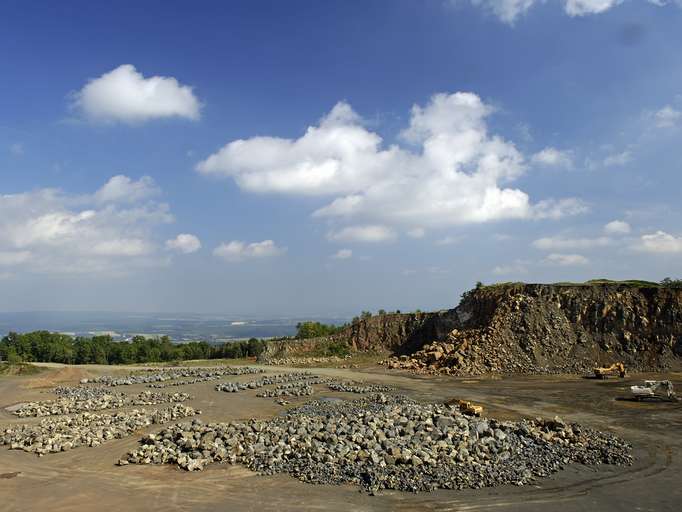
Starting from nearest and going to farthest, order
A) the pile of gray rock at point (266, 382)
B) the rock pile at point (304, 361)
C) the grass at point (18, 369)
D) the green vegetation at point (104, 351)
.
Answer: the pile of gray rock at point (266, 382), the grass at point (18, 369), the rock pile at point (304, 361), the green vegetation at point (104, 351)

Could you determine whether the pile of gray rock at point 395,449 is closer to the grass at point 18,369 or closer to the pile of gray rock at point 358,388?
the pile of gray rock at point 358,388

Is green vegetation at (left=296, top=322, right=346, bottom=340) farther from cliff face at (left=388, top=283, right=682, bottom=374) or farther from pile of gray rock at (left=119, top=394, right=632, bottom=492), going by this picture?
pile of gray rock at (left=119, top=394, right=632, bottom=492)

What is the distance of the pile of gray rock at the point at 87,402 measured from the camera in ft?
90.5

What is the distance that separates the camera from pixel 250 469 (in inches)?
640

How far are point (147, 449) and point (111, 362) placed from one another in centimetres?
6399

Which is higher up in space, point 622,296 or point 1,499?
point 622,296

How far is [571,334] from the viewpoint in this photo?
4572cm

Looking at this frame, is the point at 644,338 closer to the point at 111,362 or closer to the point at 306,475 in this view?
the point at 306,475

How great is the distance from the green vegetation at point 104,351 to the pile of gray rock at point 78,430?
4597cm

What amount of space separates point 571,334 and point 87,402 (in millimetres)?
40564

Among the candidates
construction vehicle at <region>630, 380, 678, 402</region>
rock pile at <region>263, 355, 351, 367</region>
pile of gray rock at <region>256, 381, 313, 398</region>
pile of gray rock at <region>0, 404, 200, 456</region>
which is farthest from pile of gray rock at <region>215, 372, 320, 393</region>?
construction vehicle at <region>630, 380, 678, 402</region>

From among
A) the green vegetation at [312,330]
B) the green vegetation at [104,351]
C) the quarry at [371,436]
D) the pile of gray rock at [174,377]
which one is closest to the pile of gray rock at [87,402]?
the quarry at [371,436]

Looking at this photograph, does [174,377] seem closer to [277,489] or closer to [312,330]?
[277,489]

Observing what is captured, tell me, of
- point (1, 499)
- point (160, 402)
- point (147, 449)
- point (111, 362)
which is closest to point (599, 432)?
point (147, 449)
